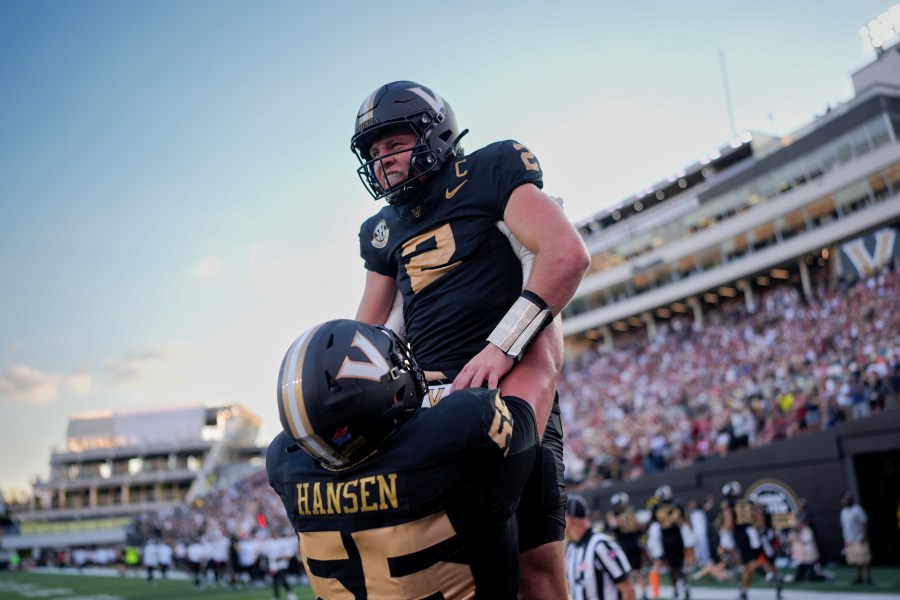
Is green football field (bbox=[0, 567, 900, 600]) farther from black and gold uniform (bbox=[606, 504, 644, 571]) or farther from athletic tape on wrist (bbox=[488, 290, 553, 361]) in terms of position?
athletic tape on wrist (bbox=[488, 290, 553, 361])

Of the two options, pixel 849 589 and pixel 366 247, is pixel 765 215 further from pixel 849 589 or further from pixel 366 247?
pixel 366 247

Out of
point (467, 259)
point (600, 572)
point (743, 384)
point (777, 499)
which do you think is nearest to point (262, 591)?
point (777, 499)

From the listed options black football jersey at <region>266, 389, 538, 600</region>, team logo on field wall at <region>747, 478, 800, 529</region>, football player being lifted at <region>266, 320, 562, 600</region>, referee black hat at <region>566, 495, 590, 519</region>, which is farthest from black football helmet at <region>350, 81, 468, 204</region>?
team logo on field wall at <region>747, 478, 800, 529</region>

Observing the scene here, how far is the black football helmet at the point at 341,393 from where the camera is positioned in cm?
211

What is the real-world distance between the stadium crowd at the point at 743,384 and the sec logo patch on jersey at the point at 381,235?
1611 cm

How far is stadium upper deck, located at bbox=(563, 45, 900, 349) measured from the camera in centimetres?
3372

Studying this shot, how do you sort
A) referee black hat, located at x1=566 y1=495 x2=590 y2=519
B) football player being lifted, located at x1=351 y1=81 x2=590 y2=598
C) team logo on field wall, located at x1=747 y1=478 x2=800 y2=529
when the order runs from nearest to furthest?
football player being lifted, located at x1=351 y1=81 x2=590 y2=598 < referee black hat, located at x1=566 y1=495 x2=590 y2=519 < team logo on field wall, located at x1=747 y1=478 x2=800 y2=529

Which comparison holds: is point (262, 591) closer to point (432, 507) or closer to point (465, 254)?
point (465, 254)

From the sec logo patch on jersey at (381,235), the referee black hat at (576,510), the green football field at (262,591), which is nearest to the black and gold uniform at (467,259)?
the sec logo patch on jersey at (381,235)

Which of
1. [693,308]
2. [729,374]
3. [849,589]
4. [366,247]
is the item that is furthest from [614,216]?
[366,247]

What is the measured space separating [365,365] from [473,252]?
887 mm

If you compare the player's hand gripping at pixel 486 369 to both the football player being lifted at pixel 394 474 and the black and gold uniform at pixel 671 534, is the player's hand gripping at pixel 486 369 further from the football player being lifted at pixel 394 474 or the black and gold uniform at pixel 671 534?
the black and gold uniform at pixel 671 534

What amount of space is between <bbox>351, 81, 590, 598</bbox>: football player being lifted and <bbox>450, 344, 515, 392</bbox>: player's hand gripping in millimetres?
12

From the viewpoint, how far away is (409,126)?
292cm
